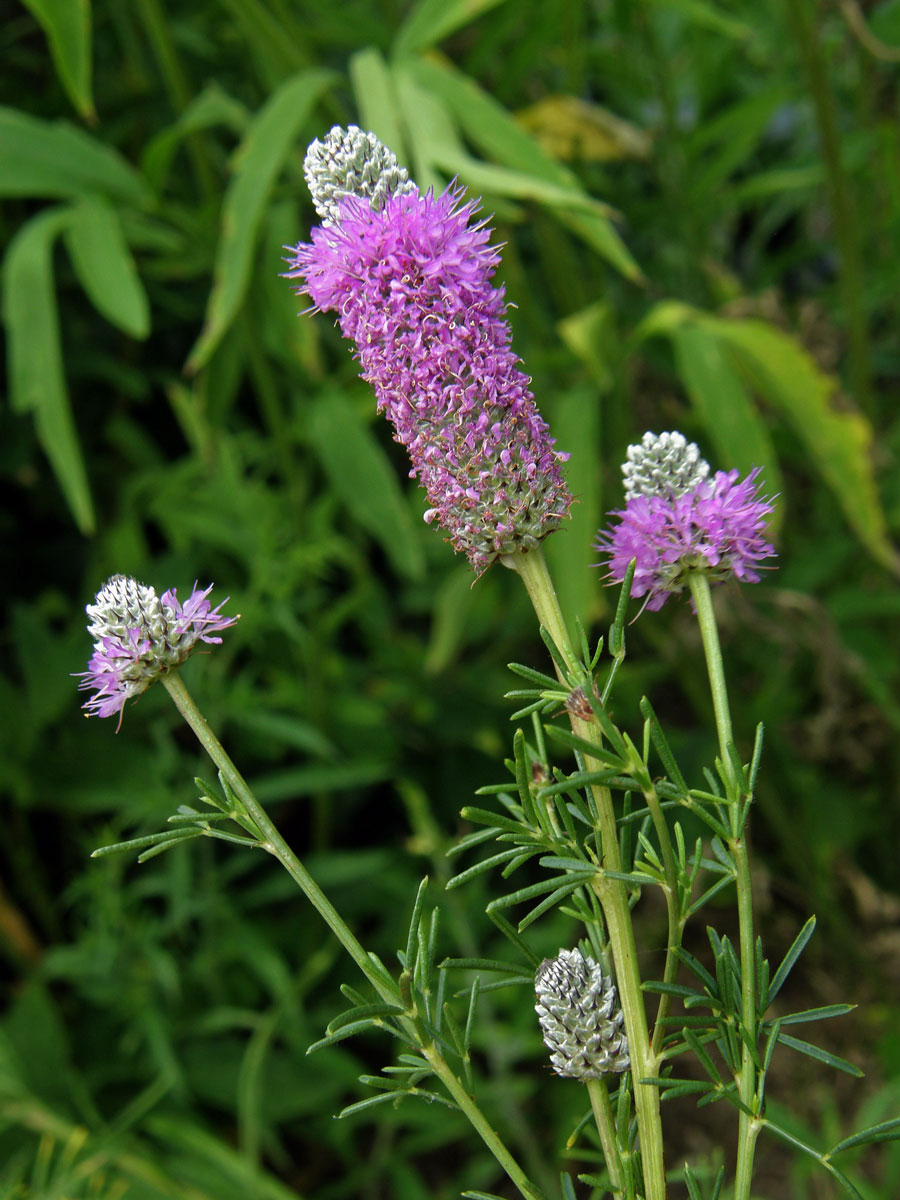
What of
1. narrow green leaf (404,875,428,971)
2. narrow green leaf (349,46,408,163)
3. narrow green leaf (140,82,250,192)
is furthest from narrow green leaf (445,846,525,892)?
narrow green leaf (140,82,250,192)

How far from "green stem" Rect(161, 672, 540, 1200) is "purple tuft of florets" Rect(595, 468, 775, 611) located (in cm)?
16

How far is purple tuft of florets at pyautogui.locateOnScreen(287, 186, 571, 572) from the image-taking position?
1.29 feet

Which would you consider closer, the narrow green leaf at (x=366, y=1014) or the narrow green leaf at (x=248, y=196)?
the narrow green leaf at (x=366, y=1014)

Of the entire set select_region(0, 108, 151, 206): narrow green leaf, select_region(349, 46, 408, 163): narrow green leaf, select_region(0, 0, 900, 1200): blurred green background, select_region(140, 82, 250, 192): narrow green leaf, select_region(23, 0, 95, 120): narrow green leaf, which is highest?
select_region(23, 0, 95, 120): narrow green leaf

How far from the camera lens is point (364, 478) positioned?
1.33 meters

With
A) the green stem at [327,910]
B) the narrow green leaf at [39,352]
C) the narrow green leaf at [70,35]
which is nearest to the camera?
the green stem at [327,910]

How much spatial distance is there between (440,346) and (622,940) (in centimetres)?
21

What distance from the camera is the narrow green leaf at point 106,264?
1.14 meters

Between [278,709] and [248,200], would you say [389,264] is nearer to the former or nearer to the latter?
[248,200]

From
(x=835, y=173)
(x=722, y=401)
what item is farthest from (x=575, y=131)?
(x=722, y=401)

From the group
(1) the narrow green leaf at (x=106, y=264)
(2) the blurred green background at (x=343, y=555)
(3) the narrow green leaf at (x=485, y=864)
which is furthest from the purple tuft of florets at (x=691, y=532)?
(1) the narrow green leaf at (x=106, y=264)

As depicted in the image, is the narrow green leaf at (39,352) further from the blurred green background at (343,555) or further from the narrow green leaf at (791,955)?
the narrow green leaf at (791,955)

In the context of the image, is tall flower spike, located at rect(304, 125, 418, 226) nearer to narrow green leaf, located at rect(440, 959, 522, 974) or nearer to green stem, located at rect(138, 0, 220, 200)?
narrow green leaf, located at rect(440, 959, 522, 974)

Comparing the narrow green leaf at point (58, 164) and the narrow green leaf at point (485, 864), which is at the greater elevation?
the narrow green leaf at point (58, 164)
